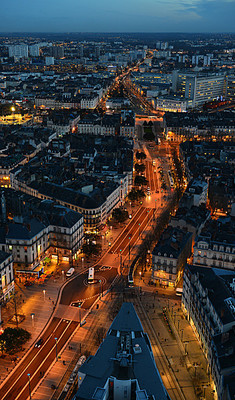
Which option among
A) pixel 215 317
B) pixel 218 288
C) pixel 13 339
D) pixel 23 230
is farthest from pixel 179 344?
pixel 23 230

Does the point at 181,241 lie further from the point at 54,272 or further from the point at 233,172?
the point at 233,172

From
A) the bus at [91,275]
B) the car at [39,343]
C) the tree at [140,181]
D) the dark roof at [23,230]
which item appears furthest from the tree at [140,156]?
the car at [39,343]

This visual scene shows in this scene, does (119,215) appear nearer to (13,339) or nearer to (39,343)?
(39,343)

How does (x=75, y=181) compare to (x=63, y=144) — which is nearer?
(x=75, y=181)

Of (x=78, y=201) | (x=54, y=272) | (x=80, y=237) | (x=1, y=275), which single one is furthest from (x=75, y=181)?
(x=1, y=275)

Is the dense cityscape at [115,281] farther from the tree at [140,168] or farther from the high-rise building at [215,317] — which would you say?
the tree at [140,168]

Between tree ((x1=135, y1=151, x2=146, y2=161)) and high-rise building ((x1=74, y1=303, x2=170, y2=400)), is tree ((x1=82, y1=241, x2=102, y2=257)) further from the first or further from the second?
tree ((x1=135, y1=151, x2=146, y2=161))
